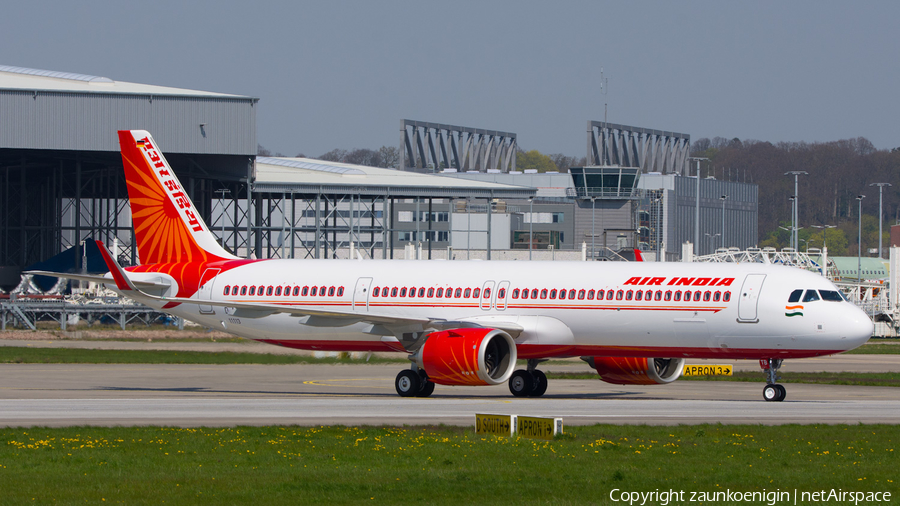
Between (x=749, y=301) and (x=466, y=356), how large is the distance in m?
7.96

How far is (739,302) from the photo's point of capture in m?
31.7

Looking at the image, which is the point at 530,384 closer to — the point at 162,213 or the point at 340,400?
the point at 340,400

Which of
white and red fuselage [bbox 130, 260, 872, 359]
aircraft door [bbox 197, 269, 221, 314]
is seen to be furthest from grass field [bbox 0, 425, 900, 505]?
aircraft door [bbox 197, 269, 221, 314]

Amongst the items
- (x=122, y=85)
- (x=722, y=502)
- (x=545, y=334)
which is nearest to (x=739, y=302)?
(x=545, y=334)

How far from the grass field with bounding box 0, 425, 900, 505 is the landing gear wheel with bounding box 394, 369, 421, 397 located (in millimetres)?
10614

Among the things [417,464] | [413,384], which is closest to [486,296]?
[413,384]

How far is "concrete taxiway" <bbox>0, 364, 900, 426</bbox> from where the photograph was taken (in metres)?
26.0

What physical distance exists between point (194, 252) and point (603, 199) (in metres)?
114

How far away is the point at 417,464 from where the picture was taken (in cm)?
1822

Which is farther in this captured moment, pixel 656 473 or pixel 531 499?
pixel 656 473

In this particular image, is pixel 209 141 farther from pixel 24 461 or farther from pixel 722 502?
pixel 722 502

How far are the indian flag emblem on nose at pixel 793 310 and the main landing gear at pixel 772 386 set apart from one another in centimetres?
164

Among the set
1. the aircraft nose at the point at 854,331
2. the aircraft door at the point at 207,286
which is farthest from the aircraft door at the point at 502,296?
the aircraft door at the point at 207,286

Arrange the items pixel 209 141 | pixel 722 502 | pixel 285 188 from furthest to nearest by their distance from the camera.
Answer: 1. pixel 285 188
2. pixel 209 141
3. pixel 722 502
